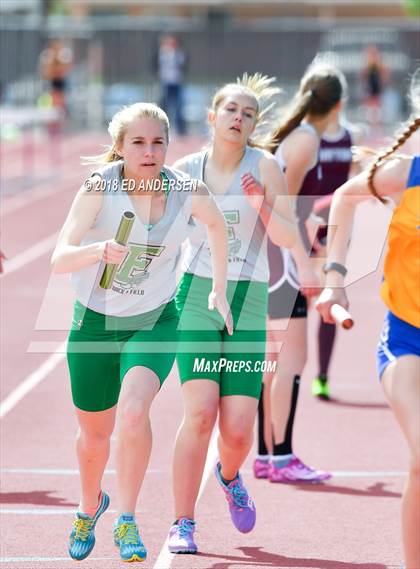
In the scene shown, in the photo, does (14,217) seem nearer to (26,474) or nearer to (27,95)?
(26,474)

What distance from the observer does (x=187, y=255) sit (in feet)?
22.7

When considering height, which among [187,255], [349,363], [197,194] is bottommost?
[349,363]

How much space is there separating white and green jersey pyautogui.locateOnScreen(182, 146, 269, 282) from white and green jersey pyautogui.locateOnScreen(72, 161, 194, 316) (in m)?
0.59

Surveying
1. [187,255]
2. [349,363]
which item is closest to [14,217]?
[349,363]

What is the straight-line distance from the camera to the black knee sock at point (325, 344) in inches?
394

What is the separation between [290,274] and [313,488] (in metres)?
1.21

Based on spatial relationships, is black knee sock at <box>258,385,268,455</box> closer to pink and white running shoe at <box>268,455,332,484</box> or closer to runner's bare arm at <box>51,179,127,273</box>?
pink and white running shoe at <box>268,455,332,484</box>

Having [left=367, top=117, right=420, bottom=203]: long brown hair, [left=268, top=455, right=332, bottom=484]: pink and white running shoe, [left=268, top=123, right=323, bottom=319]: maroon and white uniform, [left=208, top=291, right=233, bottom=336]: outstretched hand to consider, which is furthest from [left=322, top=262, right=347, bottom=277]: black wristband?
[left=268, top=455, right=332, bottom=484]: pink and white running shoe

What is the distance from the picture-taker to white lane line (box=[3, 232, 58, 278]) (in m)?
16.3

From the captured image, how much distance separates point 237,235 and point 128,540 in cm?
165

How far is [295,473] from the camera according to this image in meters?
7.99

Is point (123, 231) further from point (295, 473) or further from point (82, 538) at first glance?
point (295, 473)

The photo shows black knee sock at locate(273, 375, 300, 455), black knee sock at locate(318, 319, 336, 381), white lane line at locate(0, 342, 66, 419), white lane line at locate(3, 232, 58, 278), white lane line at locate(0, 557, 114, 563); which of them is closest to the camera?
white lane line at locate(0, 557, 114, 563)

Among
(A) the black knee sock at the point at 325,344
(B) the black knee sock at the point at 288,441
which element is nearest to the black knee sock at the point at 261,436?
(B) the black knee sock at the point at 288,441
